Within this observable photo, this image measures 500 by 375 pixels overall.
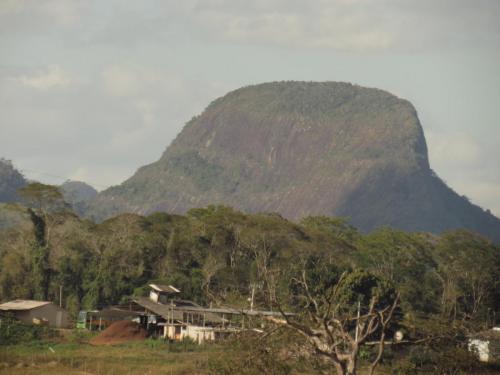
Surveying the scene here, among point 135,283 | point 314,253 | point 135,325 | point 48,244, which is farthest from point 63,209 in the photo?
point 135,325

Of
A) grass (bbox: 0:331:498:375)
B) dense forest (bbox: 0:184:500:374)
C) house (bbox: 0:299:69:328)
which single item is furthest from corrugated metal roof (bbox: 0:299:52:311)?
dense forest (bbox: 0:184:500:374)

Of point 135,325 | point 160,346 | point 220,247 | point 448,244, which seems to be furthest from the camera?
point 448,244

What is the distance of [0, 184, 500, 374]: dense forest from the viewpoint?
261 feet

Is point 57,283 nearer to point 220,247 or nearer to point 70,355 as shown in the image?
point 220,247

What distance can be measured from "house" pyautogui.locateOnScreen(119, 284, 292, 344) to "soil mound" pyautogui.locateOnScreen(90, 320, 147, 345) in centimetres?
185

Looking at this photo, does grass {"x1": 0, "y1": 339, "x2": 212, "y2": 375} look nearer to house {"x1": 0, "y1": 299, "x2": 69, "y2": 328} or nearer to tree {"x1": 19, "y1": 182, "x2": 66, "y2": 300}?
house {"x1": 0, "y1": 299, "x2": 69, "y2": 328}

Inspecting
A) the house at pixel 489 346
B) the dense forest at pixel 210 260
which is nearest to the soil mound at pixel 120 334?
the dense forest at pixel 210 260

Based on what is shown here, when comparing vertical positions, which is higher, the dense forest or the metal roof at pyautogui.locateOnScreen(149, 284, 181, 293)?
the dense forest

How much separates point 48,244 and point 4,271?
5.52m

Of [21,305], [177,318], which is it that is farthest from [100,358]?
[21,305]

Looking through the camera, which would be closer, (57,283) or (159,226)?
(57,283)

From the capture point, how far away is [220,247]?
87.8 m

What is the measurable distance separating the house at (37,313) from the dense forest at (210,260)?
7638mm

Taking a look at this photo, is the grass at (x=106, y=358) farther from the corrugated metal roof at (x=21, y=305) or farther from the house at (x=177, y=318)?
the corrugated metal roof at (x=21, y=305)
